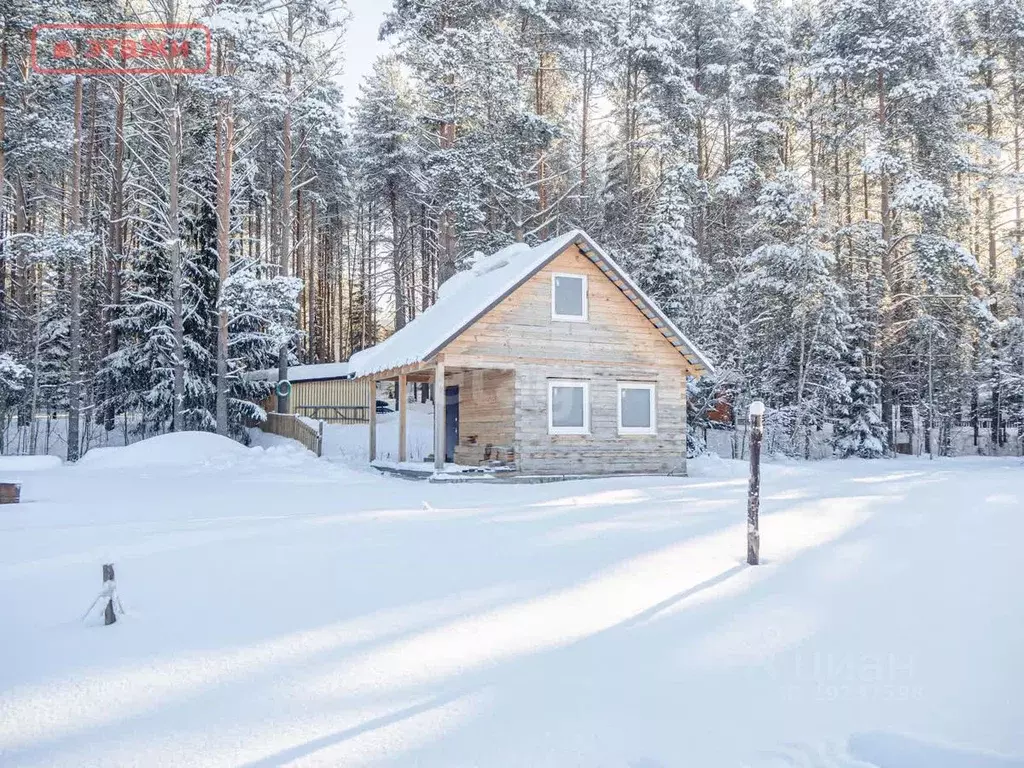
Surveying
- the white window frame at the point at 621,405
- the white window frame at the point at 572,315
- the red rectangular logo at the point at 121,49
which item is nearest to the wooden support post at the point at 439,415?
the white window frame at the point at 572,315

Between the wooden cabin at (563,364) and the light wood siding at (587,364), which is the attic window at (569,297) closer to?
the wooden cabin at (563,364)

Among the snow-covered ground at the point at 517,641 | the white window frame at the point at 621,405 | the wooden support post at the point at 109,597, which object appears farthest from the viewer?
the white window frame at the point at 621,405

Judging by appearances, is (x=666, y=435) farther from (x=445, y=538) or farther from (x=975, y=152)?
(x=975, y=152)

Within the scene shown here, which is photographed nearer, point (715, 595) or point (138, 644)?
point (138, 644)

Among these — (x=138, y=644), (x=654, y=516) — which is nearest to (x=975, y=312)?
(x=654, y=516)

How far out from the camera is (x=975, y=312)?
2614cm

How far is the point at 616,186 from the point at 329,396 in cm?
1543

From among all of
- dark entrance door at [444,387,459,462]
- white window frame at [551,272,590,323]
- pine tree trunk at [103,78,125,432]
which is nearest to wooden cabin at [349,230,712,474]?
white window frame at [551,272,590,323]

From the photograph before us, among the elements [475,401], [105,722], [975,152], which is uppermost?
[975,152]

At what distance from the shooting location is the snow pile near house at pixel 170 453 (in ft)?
63.6

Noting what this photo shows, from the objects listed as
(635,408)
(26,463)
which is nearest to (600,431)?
(635,408)

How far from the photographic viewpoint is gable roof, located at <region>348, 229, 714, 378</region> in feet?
57.0

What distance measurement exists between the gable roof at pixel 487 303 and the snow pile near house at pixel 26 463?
25.4 ft

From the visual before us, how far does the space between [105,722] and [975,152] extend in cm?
3478
